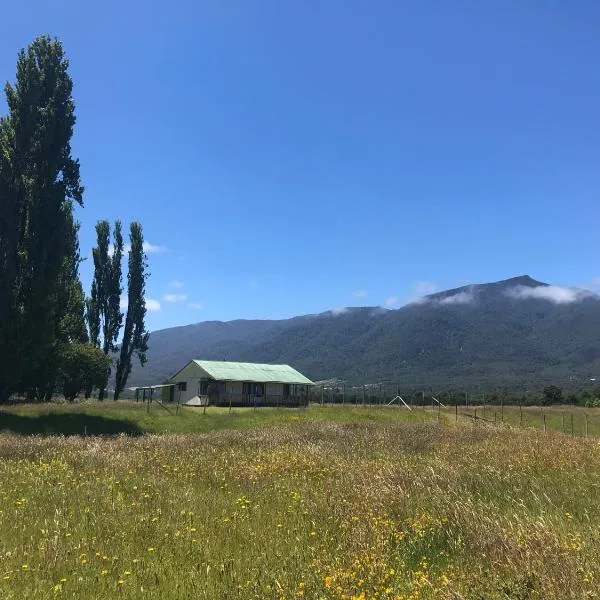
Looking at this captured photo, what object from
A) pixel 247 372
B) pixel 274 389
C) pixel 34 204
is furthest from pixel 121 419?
pixel 274 389

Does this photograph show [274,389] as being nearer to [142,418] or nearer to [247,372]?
[247,372]

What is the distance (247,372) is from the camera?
195 feet

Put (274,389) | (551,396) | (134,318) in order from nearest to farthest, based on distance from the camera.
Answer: (134,318), (274,389), (551,396)

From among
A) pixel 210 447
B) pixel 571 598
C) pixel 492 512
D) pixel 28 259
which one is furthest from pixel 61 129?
pixel 571 598

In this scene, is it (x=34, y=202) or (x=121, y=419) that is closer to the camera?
(x=34, y=202)

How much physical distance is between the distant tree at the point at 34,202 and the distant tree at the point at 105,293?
2214 cm

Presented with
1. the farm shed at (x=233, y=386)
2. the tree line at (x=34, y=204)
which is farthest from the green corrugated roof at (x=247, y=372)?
the tree line at (x=34, y=204)

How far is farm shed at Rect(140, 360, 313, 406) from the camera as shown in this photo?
55.6 meters

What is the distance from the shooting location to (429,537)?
5938 millimetres

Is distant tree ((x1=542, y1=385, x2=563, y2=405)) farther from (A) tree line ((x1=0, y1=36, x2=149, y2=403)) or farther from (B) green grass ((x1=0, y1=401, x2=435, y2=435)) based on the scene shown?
(A) tree line ((x1=0, y1=36, x2=149, y2=403))

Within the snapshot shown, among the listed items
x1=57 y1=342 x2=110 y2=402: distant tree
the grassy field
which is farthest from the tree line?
the grassy field

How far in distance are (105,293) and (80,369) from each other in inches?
494

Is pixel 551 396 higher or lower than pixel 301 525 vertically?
lower

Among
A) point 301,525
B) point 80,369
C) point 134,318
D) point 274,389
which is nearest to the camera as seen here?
point 301,525
